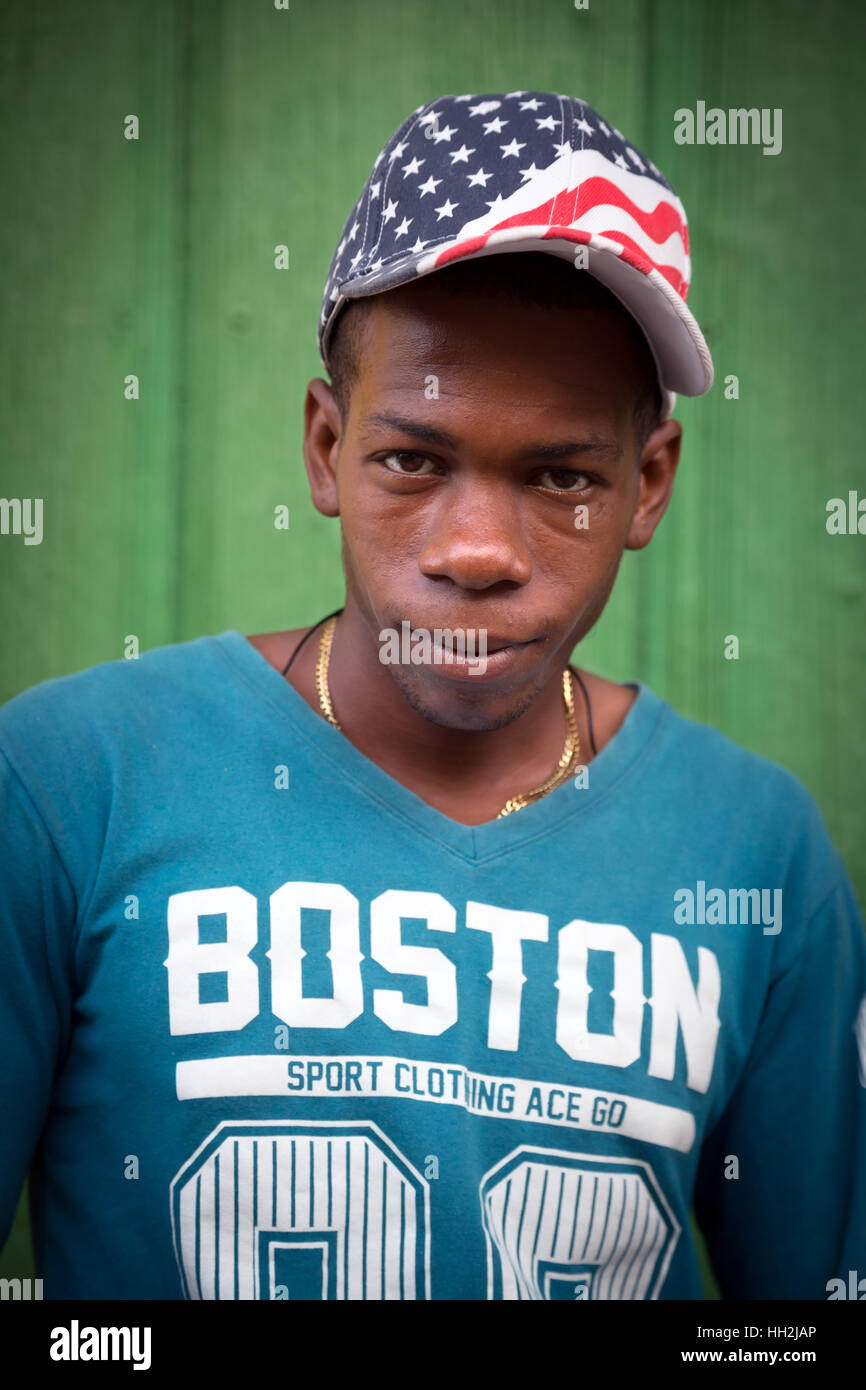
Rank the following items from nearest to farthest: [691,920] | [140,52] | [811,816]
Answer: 1. [691,920]
2. [811,816]
3. [140,52]

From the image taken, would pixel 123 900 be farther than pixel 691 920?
No

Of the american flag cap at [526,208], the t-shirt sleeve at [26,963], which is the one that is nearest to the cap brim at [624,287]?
the american flag cap at [526,208]

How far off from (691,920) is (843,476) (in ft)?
2.50

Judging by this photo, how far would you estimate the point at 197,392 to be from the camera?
151cm

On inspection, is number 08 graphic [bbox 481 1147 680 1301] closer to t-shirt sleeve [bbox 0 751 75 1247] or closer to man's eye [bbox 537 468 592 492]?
t-shirt sleeve [bbox 0 751 75 1247]

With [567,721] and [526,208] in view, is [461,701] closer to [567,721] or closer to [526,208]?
[567,721]

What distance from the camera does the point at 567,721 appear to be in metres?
1.29

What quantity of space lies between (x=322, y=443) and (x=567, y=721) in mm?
404

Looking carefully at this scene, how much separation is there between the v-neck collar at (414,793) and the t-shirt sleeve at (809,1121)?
0.28 metres

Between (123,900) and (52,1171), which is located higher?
(123,900)

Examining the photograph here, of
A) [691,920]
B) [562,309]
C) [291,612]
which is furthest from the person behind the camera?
[291,612]
